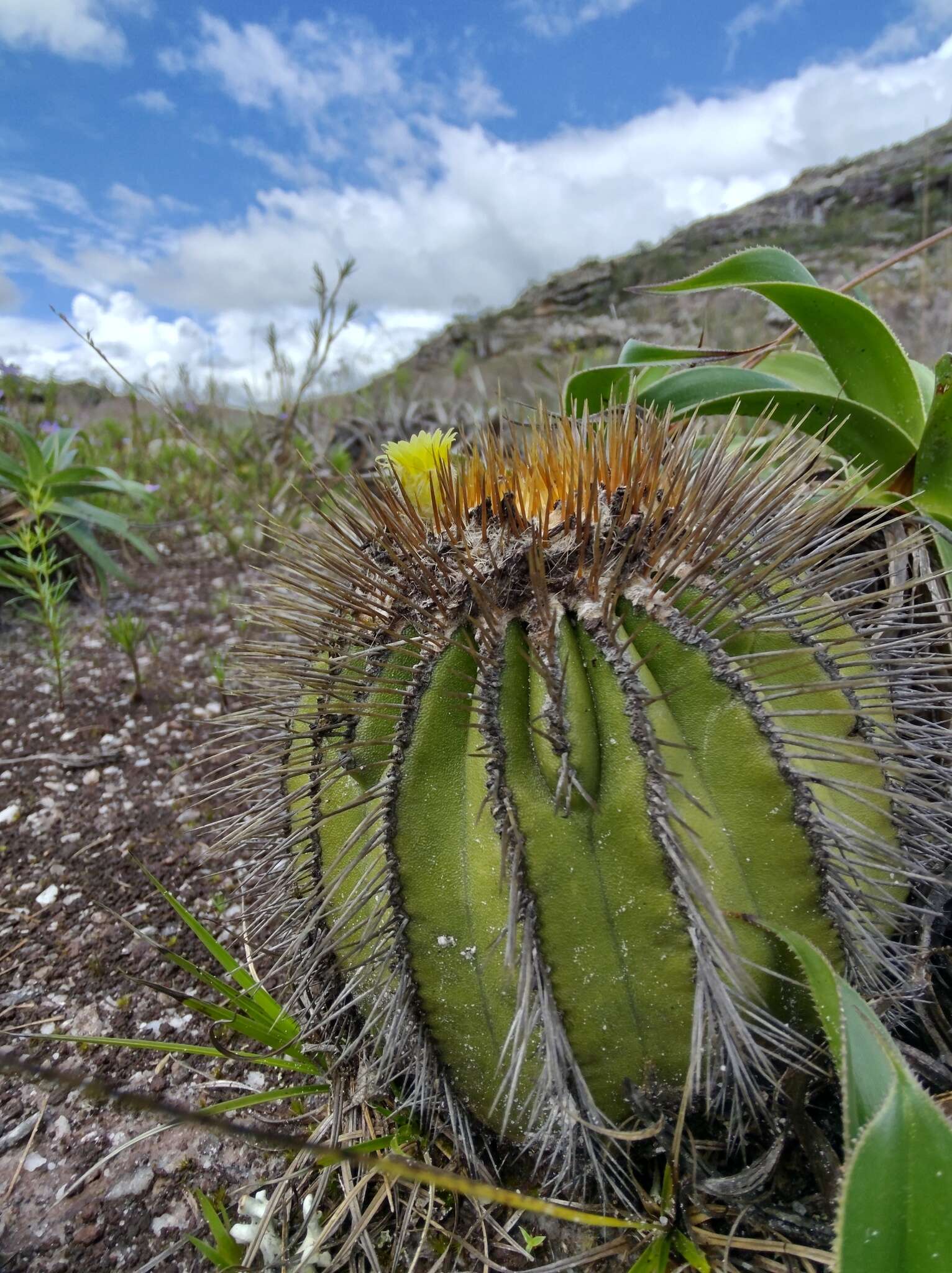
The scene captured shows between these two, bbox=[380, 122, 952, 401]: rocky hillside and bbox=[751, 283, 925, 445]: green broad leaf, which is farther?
bbox=[380, 122, 952, 401]: rocky hillside

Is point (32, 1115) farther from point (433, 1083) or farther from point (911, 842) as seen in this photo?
point (911, 842)

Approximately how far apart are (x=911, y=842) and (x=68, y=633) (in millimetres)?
2773

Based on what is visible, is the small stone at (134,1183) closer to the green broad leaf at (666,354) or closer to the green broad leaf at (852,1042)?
the green broad leaf at (852,1042)

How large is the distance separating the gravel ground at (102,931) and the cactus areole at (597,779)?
412 millimetres

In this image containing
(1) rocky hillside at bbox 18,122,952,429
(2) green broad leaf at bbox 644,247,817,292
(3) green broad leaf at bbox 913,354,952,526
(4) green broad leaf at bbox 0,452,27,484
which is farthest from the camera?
(1) rocky hillside at bbox 18,122,952,429

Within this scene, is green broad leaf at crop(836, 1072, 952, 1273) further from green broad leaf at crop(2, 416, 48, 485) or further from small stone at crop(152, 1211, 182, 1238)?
green broad leaf at crop(2, 416, 48, 485)

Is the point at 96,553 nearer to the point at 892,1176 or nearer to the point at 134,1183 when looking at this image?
the point at 134,1183

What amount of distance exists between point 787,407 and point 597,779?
2.91ft

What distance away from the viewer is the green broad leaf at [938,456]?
54.7 inches

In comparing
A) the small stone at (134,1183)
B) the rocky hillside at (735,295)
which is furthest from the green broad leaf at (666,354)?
the rocky hillside at (735,295)

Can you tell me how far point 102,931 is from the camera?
178cm

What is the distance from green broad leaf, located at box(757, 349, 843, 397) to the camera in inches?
69.9

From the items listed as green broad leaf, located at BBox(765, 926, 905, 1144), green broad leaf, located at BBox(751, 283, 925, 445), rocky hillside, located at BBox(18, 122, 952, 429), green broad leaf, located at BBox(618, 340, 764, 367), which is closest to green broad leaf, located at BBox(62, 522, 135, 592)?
rocky hillside, located at BBox(18, 122, 952, 429)

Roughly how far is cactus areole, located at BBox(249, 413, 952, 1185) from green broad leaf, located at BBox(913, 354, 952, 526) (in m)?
0.30
